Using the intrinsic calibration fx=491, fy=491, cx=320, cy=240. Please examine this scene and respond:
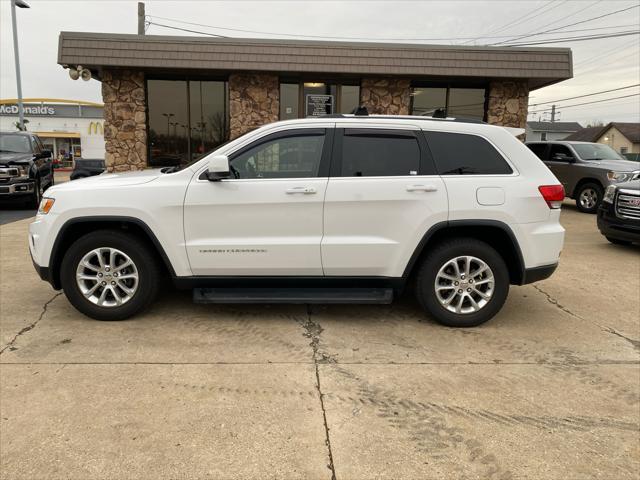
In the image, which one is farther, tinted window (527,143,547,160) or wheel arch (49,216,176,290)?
tinted window (527,143,547,160)

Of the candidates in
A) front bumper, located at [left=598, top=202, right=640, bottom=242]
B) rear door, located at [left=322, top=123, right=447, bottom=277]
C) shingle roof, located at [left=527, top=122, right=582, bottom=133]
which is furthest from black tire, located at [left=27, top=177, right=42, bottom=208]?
shingle roof, located at [left=527, top=122, right=582, bottom=133]

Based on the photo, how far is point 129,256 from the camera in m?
4.27

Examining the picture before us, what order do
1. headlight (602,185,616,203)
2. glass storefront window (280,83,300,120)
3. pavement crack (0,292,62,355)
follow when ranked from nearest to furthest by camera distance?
pavement crack (0,292,62,355) < headlight (602,185,616,203) < glass storefront window (280,83,300,120)

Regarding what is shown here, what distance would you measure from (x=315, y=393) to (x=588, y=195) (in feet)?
39.9

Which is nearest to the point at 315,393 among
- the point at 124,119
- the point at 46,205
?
the point at 46,205

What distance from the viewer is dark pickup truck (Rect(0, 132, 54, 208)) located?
11.8 m

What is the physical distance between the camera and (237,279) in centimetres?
431

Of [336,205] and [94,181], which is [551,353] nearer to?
[336,205]

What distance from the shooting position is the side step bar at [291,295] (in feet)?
14.0

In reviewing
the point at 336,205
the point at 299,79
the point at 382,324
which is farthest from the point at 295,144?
the point at 299,79

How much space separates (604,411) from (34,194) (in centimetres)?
1305

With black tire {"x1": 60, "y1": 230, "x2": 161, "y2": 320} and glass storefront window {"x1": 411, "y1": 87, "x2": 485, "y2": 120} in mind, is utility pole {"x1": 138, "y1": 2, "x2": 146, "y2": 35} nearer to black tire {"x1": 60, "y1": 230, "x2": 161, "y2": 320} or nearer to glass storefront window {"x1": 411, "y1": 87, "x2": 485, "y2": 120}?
glass storefront window {"x1": 411, "y1": 87, "x2": 485, "y2": 120}

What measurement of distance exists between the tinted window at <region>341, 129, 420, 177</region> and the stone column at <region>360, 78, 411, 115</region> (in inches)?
284

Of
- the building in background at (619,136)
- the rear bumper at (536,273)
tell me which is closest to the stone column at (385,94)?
the rear bumper at (536,273)
